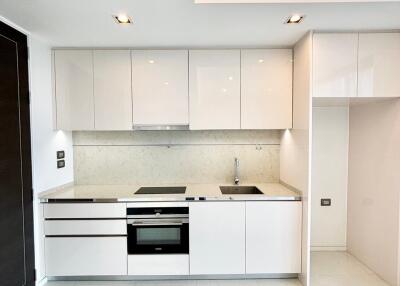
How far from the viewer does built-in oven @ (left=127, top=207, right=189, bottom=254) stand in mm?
2547

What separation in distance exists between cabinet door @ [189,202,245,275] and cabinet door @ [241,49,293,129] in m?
0.93

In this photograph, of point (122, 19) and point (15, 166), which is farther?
point (15, 166)

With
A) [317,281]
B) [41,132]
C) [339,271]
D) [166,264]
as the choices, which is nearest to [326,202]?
[339,271]

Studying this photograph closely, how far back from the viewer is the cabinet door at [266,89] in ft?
9.07

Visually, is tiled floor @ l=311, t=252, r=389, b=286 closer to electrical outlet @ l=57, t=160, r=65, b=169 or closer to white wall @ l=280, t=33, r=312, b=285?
white wall @ l=280, t=33, r=312, b=285

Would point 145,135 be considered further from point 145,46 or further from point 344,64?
point 344,64

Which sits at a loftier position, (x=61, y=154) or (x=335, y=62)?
(x=335, y=62)

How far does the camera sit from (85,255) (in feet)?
8.33

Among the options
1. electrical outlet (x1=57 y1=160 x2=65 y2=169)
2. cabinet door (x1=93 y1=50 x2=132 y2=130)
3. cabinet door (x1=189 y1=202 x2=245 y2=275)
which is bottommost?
cabinet door (x1=189 y1=202 x2=245 y2=275)

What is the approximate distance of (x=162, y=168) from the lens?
3182mm

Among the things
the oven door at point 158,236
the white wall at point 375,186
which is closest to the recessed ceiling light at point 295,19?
the white wall at point 375,186

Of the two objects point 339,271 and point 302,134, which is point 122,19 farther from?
point 339,271

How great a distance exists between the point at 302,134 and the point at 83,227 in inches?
91.4

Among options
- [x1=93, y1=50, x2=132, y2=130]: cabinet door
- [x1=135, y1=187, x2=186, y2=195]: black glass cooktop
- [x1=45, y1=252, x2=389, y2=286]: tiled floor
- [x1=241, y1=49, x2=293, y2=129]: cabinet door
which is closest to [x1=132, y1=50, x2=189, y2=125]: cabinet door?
[x1=93, y1=50, x2=132, y2=130]: cabinet door
